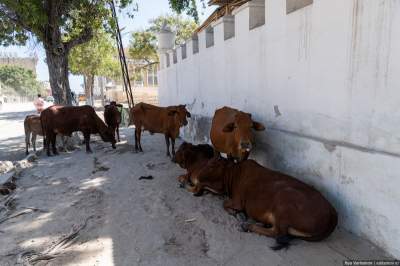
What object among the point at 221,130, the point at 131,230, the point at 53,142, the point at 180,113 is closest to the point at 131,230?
the point at 131,230

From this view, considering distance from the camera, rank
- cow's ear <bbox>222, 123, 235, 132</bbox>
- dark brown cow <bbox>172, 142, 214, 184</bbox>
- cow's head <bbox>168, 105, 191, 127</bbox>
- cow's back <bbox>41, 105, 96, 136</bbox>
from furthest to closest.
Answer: cow's back <bbox>41, 105, 96, 136</bbox> < cow's head <bbox>168, 105, 191, 127</bbox> < dark brown cow <bbox>172, 142, 214, 184</bbox> < cow's ear <bbox>222, 123, 235, 132</bbox>

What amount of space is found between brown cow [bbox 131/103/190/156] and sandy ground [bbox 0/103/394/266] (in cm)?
160

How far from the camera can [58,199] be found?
16.5 ft

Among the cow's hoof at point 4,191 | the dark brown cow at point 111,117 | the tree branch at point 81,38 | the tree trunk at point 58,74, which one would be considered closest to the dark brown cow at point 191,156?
the cow's hoof at point 4,191

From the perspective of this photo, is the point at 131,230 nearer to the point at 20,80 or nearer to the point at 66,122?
the point at 66,122

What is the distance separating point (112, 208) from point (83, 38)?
25.7 ft

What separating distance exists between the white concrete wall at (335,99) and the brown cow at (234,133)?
16.4 inches

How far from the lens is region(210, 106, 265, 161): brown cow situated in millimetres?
4691

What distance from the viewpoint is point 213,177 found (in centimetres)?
472

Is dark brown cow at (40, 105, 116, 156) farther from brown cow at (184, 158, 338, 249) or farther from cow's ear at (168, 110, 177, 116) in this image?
brown cow at (184, 158, 338, 249)

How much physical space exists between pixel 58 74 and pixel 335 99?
8.84m

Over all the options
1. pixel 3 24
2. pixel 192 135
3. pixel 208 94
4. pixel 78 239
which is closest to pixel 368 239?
pixel 78 239

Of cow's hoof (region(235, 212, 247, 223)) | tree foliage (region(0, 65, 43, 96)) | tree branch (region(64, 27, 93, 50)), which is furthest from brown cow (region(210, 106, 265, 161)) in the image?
tree foliage (region(0, 65, 43, 96))

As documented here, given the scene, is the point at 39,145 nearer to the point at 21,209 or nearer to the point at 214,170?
the point at 21,209
